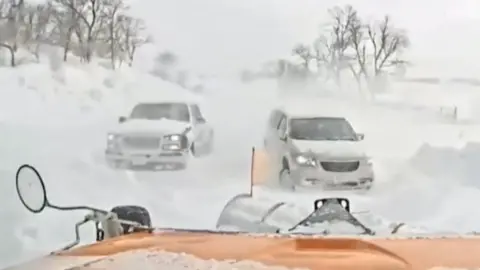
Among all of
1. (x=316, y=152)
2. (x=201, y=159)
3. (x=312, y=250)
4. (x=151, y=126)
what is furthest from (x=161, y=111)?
(x=312, y=250)

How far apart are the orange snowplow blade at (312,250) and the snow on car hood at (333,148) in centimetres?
20

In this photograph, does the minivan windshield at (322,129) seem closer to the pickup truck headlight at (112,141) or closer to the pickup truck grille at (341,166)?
the pickup truck grille at (341,166)

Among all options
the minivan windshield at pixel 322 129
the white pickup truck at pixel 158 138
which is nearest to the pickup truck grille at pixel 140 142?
the white pickup truck at pixel 158 138

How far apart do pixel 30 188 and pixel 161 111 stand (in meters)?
0.35

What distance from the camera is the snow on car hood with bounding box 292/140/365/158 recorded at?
5.12 ft

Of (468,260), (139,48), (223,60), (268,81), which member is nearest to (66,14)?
(139,48)

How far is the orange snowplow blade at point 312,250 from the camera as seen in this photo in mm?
1316

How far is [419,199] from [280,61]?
0.44 meters

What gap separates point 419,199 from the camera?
61.3 inches

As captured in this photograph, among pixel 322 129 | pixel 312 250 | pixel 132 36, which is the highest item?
pixel 132 36

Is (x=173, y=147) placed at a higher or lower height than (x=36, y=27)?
lower

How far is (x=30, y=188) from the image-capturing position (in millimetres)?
1605

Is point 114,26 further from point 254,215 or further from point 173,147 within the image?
point 254,215

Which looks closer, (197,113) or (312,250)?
(312,250)
